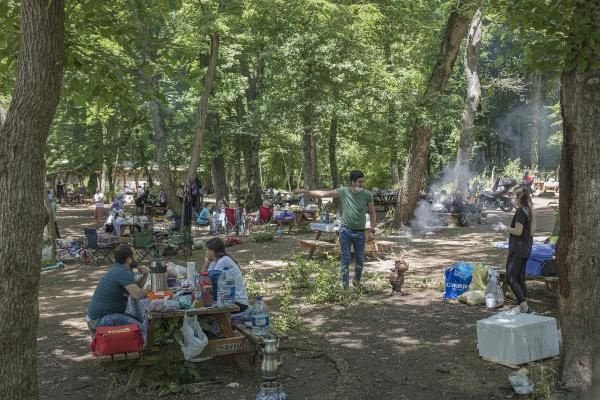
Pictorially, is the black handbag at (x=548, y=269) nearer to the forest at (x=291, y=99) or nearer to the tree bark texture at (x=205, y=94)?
the forest at (x=291, y=99)

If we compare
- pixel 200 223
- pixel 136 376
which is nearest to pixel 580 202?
pixel 136 376

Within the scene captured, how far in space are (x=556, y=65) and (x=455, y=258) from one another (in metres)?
7.75

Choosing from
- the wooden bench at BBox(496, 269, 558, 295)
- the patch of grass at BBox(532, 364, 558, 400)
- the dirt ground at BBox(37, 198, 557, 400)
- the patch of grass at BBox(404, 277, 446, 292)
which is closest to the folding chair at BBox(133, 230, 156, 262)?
the dirt ground at BBox(37, 198, 557, 400)

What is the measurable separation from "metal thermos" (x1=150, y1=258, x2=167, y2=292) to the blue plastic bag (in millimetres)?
4499

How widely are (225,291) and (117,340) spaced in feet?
3.90

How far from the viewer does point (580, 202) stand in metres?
4.56

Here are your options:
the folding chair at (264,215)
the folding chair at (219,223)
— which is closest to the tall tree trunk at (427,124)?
the folding chair at (264,215)

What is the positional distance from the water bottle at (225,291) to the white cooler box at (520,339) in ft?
8.42

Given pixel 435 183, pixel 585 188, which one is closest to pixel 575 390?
pixel 585 188

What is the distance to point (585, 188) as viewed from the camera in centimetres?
453

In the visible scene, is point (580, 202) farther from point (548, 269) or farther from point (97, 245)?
point (97, 245)

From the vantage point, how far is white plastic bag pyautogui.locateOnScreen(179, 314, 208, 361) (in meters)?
5.23

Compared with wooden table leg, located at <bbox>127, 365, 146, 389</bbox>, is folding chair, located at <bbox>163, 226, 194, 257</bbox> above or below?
above

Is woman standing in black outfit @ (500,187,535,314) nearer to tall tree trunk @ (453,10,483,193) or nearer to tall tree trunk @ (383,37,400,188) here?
tall tree trunk @ (383,37,400,188)
